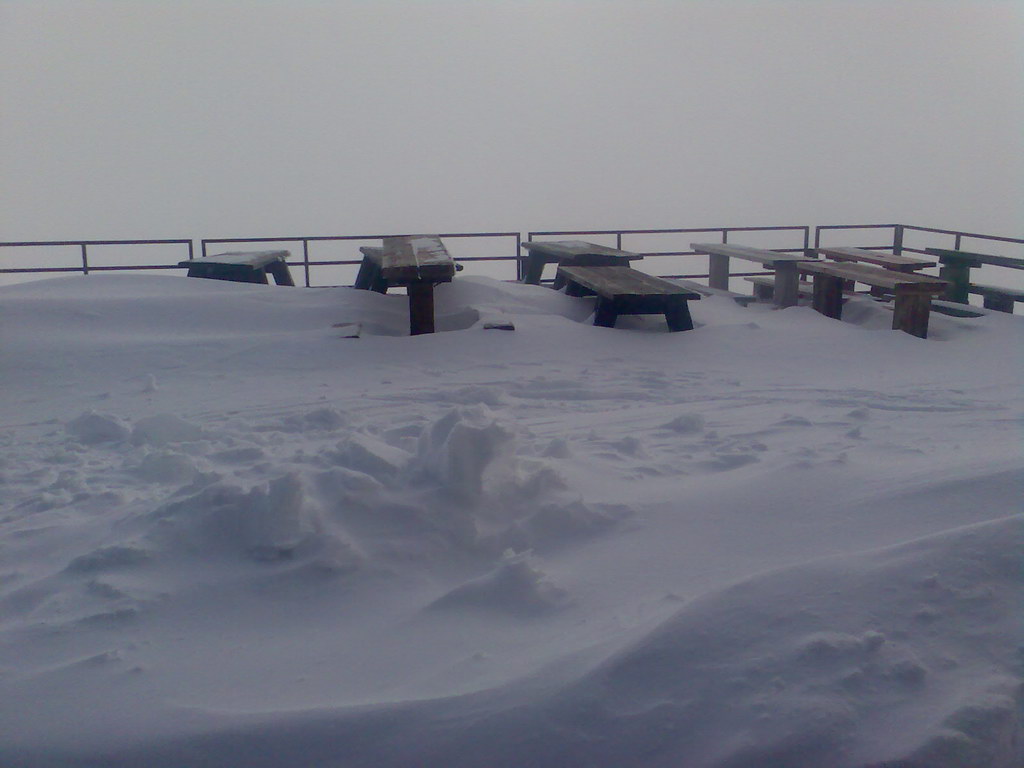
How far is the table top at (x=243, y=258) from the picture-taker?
1085cm

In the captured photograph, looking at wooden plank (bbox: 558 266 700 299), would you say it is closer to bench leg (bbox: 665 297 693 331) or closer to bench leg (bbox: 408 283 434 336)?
bench leg (bbox: 665 297 693 331)

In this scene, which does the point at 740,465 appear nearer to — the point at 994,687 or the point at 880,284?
the point at 994,687

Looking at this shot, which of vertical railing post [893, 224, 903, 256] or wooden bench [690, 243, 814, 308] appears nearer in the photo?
wooden bench [690, 243, 814, 308]

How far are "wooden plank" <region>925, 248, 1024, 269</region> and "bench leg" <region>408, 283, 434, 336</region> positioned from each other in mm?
7215

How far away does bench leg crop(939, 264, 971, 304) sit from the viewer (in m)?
11.9

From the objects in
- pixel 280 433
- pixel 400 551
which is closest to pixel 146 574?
pixel 400 551

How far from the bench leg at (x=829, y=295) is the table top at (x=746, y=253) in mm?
638

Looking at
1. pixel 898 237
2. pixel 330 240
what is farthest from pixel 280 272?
pixel 898 237

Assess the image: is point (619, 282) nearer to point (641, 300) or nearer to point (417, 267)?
point (641, 300)

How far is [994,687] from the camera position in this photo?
228 centimetres

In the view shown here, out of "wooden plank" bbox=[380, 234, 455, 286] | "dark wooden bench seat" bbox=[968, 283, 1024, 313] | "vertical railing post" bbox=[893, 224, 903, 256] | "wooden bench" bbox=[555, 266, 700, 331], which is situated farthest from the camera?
"vertical railing post" bbox=[893, 224, 903, 256]

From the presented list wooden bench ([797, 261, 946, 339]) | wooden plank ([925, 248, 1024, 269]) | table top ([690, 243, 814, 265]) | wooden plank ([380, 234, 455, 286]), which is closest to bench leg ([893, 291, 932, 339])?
wooden bench ([797, 261, 946, 339])

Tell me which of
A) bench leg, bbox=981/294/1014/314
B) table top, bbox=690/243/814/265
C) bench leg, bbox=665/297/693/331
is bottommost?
bench leg, bbox=981/294/1014/314

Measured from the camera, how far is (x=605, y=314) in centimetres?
866
